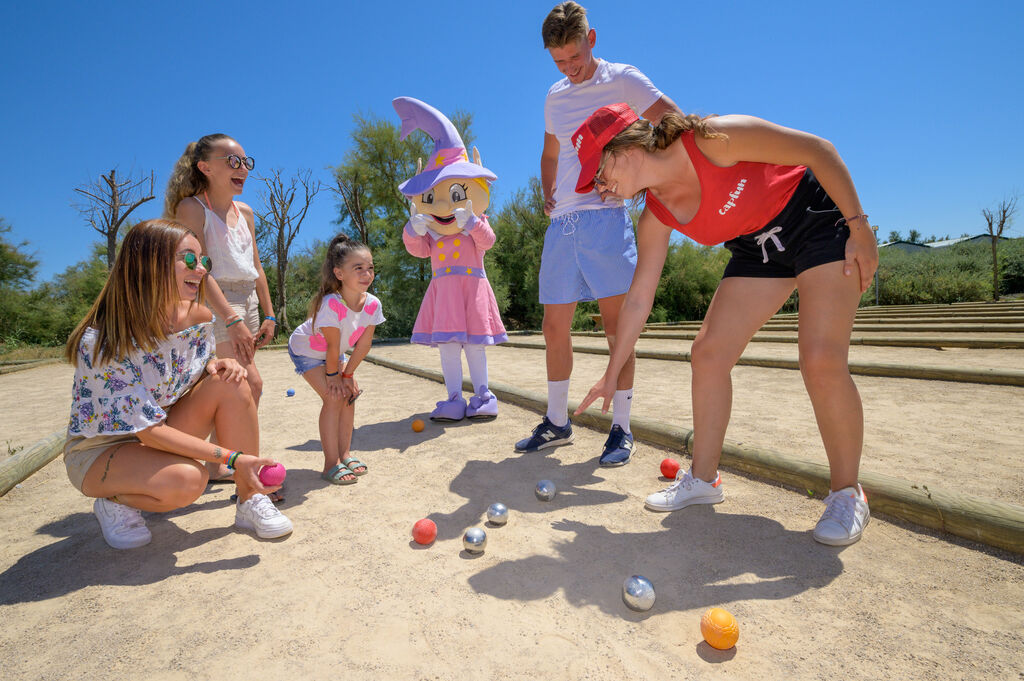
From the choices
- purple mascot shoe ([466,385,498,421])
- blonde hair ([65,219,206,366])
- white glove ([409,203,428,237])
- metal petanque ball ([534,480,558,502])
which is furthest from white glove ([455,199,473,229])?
metal petanque ball ([534,480,558,502])

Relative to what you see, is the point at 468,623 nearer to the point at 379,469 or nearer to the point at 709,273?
the point at 379,469

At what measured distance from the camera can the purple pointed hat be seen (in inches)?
190

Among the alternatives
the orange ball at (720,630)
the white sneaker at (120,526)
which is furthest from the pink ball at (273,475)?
the orange ball at (720,630)

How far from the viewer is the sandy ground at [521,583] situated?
5.17 ft

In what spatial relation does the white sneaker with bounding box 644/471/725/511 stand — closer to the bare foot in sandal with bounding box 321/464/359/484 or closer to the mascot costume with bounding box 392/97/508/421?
the bare foot in sandal with bounding box 321/464/359/484

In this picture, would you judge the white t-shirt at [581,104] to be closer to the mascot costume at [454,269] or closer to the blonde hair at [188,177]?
the mascot costume at [454,269]

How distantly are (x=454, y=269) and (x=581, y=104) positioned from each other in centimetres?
189

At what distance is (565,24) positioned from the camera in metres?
3.30

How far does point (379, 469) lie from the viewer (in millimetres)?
3453

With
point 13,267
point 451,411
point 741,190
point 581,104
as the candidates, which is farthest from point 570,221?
point 13,267

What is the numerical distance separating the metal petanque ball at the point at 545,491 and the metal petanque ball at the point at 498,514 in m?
0.28

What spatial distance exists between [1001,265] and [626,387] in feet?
119

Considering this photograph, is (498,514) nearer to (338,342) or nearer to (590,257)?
(338,342)

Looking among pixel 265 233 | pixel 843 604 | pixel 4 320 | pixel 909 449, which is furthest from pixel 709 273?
pixel 4 320
